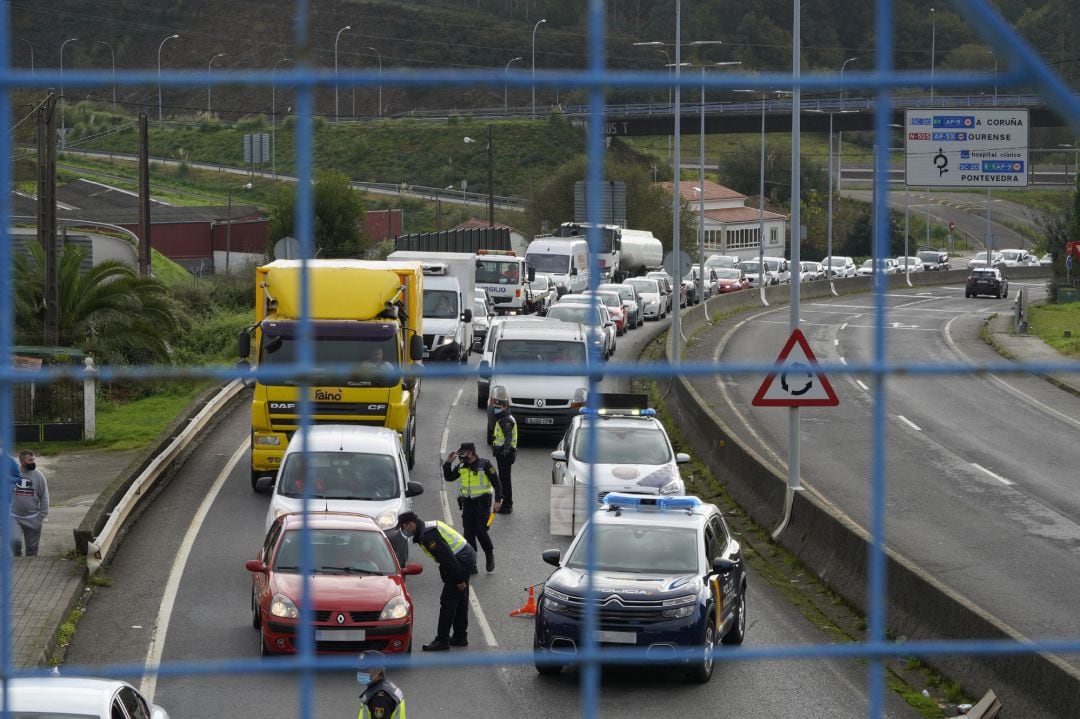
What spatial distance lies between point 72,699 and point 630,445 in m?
13.3

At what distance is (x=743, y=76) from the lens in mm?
3469

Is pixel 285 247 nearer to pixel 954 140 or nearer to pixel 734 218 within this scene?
pixel 954 140

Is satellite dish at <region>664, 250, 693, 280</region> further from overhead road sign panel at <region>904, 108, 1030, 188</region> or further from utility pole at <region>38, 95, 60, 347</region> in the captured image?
overhead road sign panel at <region>904, 108, 1030, 188</region>

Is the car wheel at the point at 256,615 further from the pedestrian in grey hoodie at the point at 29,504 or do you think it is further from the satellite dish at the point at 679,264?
the satellite dish at the point at 679,264

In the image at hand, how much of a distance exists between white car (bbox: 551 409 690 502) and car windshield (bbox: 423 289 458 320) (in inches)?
547

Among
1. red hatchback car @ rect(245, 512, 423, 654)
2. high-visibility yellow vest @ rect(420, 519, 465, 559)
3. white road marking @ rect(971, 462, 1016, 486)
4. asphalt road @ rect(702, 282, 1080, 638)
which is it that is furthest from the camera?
white road marking @ rect(971, 462, 1016, 486)

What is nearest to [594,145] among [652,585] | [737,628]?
[652,585]

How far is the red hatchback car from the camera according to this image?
42.6 feet

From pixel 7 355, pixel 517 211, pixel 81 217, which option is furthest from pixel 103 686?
pixel 517 211

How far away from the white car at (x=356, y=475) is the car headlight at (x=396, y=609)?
362cm

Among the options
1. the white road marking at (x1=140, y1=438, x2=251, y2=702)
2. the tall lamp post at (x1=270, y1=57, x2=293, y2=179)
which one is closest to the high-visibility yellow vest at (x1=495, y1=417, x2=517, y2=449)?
the white road marking at (x1=140, y1=438, x2=251, y2=702)

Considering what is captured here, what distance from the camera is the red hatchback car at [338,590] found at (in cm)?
1299

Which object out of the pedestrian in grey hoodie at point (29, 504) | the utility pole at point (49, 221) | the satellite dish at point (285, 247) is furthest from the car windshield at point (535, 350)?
the satellite dish at point (285, 247)

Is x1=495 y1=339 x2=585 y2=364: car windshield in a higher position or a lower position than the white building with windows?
lower
